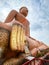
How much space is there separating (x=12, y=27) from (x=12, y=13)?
47.2 inches

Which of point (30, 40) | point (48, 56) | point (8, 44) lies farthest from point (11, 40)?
point (30, 40)

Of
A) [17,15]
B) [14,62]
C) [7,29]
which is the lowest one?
[14,62]

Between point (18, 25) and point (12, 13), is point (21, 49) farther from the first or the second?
point (12, 13)

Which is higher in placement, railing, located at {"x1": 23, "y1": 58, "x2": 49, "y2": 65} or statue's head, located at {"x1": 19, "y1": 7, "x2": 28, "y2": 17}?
statue's head, located at {"x1": 19, "y1": 7, "x2": 28, "y2": 17}

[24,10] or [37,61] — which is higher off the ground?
[24,10]

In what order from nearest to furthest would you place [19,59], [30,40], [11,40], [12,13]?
1. [11,40]
2. [19,59]
3. [30,40]
4. [12,13]

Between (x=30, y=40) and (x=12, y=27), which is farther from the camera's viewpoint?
(x=30, y=40)

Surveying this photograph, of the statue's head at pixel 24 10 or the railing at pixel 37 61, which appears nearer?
the railing at pixel 37 61

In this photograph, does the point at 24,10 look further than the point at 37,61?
Yes

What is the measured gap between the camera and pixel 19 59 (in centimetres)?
197

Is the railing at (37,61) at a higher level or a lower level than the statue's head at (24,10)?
lower

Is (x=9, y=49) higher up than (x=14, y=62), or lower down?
higher up

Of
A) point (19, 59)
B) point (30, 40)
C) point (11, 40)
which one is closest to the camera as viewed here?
point (11, 40)

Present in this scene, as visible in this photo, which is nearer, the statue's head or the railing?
the railing
